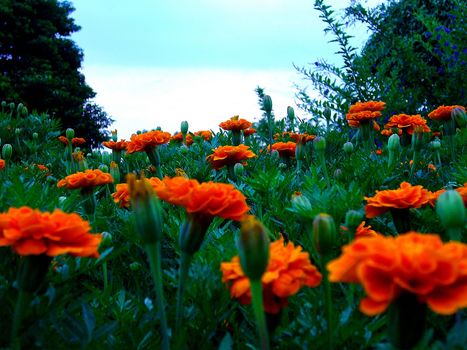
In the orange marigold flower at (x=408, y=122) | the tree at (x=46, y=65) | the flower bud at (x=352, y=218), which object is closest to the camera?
the flower bud at (x=352, y=218)

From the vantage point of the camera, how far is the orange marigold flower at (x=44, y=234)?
34.2 inches

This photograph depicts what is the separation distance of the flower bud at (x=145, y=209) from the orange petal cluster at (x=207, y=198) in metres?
0.07

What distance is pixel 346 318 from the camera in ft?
3.28

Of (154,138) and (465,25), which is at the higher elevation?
(465,25)

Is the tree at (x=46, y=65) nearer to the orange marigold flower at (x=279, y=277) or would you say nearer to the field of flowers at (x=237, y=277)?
the field of flowers at (x=237, y=277)

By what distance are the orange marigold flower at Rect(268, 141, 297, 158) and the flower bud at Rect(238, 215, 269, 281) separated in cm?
218

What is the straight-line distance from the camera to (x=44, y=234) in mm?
880

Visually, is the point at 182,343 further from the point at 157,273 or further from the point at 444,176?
the point at 444,176

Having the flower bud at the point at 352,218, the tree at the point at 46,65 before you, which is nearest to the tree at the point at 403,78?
the flower bud at the point at 352,218

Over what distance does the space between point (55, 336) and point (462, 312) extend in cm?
84

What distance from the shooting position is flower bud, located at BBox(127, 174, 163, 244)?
98 cm

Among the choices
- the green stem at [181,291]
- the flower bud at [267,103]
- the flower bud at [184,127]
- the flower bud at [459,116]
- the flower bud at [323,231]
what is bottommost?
the green stem at [181,291]

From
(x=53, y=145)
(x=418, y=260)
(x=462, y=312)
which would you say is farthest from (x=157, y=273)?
(x=53, y=145)

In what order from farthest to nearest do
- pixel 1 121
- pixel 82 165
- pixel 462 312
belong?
pixel 1 121, pixel 82 165, pixel 462 312
